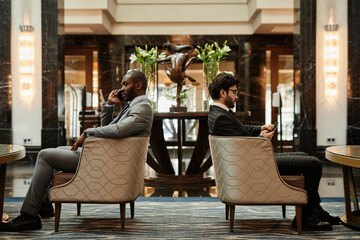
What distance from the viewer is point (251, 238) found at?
303 cm

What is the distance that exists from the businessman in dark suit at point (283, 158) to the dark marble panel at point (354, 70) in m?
4.49

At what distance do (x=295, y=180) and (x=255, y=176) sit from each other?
A: 317mm

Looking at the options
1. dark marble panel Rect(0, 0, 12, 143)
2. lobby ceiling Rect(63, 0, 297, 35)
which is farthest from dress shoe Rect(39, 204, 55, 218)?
lobby ceiling Rect(63, 0, 297, 35)

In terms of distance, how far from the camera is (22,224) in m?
3.20

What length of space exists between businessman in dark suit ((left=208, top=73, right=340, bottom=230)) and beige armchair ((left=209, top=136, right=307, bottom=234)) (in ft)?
0.42

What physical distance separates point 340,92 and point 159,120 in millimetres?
3834

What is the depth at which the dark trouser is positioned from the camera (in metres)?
3.18

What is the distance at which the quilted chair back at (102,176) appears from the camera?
10.3 feet

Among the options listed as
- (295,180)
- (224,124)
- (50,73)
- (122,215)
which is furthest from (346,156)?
(50,73)

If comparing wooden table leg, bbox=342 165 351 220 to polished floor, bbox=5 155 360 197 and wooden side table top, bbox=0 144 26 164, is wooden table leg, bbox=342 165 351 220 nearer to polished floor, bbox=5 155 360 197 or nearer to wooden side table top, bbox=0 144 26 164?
polished floor, bbox=5 155 360 197

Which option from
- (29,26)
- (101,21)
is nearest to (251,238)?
(29,26)

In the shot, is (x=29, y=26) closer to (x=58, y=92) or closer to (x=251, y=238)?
(x=58, y=92)

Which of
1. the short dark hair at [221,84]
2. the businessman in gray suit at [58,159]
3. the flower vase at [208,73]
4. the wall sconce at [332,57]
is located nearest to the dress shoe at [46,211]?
the businessman in gray suit at [58,159]

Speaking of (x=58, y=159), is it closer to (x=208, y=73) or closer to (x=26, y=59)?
(x=208, y=73)
